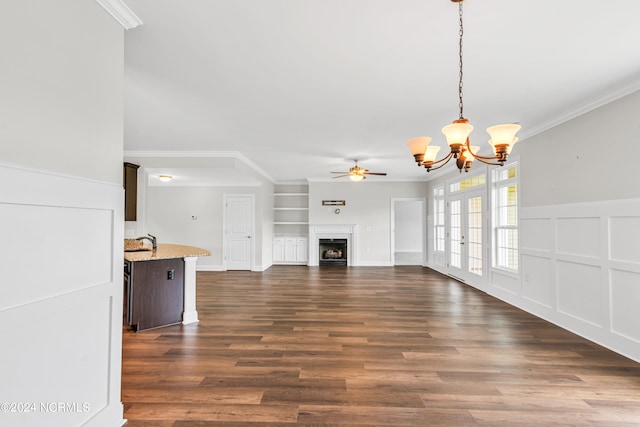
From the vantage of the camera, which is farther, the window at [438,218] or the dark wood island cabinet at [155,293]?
the window at [438,218]

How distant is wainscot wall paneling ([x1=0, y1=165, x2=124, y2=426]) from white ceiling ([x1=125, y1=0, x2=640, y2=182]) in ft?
4.01

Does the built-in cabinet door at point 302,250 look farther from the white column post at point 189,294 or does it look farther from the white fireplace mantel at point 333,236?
the white column post at point 189,294

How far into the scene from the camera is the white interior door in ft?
25.1

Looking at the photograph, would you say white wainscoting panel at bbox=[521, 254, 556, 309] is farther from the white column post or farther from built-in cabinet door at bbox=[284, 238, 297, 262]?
built-in cabinet door at bbox=[284, 238, 297, 262]

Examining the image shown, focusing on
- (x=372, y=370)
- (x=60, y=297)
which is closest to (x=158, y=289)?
(x=60, y=297)

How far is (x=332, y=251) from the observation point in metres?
8.55

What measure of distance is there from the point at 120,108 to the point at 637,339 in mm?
4537

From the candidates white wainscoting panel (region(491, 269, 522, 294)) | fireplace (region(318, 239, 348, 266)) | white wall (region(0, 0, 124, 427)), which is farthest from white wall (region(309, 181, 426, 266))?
white wall (region(0, 0, 124, 427))

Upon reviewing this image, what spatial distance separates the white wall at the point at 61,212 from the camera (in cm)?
122

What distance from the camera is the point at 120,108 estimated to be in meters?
1.80

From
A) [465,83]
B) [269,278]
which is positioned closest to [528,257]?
[465,83]

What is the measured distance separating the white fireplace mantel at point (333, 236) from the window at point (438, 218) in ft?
6.77

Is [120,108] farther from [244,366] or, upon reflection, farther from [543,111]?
[543,111]

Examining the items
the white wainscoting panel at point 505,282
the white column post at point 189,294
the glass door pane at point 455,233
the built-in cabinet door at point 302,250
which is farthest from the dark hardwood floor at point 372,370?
the built-in cabinet door at point 302,250
